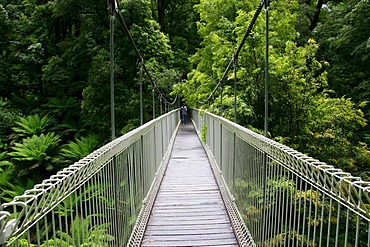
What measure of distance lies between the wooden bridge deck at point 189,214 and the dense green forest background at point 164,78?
1.47 metres

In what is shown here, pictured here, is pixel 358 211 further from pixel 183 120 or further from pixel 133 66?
pixel 183 120

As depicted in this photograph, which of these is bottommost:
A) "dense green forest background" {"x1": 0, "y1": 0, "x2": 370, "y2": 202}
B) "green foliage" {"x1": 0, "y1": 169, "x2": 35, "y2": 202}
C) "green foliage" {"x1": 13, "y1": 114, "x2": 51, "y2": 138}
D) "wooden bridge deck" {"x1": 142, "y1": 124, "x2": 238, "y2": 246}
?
"green foliage" {"x1": 0, "y1": 169, "x2": 35, "y2": 202}

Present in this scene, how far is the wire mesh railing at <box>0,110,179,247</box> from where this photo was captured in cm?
81

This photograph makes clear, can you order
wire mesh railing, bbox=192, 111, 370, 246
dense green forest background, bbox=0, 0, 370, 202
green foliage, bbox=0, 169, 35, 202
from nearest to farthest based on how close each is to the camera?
1. wire mesh railing, bbox=192, 111, 370, 246
2. dense green forest background, bbox=0, 0, 370, 202
3. green foliage, bbox=0, 169, 35, 202

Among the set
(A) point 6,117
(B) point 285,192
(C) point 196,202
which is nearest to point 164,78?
(A) point 6,117

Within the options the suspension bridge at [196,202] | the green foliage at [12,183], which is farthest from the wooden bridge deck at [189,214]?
the green foliage at [12,183]

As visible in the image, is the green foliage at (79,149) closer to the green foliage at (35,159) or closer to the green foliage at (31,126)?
the green foliage at (35,159)

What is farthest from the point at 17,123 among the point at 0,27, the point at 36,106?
the point at 0,27

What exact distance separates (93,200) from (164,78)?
29.8 feet

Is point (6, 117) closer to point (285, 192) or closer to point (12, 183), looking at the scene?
point (12, 183)

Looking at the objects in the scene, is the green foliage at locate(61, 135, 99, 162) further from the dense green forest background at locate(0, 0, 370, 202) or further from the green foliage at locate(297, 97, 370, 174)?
the green foliage at locate(297, 97, 370, 174)

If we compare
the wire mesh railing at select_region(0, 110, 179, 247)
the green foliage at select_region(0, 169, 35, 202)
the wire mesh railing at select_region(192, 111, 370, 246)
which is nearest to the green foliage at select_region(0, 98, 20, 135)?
the green foliage at select_region(0, 169, 35, 202)

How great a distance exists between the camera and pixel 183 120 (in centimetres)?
1819

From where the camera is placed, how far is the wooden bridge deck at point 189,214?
270cm
